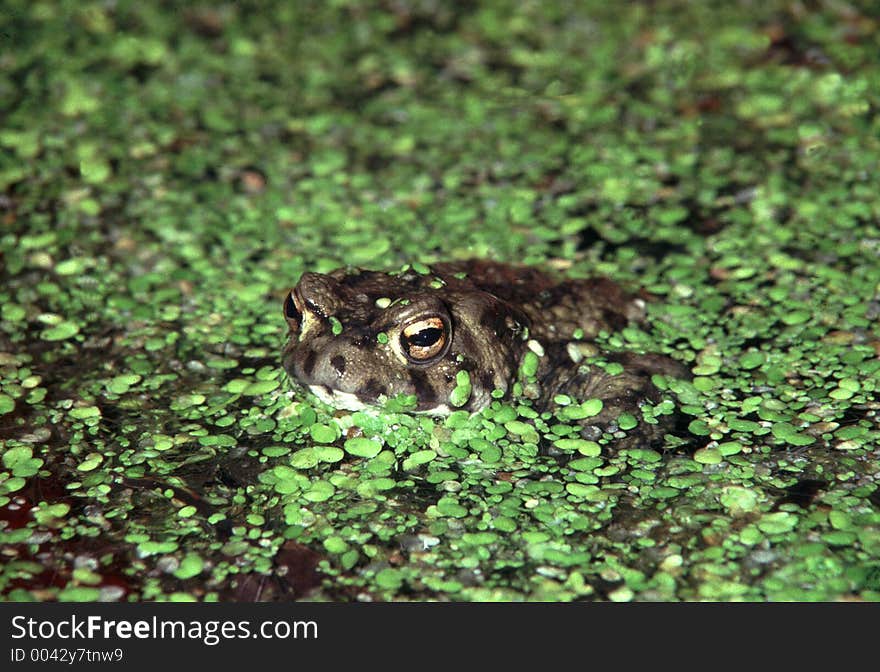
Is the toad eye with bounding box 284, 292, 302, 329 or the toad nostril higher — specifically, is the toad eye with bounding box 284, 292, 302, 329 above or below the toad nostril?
above

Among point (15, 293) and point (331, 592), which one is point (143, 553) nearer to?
point (331, 592)

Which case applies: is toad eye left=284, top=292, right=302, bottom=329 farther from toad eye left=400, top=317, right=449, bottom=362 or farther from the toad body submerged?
toad eye left=400, top=317, right=449, bottom=362

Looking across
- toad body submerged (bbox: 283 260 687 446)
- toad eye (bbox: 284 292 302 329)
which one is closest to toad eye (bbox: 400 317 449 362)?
toad body submerged (bbox: 283 260 687 446)

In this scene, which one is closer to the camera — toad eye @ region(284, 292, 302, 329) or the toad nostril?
the toad nostril

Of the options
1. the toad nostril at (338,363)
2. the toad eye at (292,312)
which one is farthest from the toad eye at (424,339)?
the toad eye at (292,312)

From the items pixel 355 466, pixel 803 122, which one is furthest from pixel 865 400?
pixel 803 122

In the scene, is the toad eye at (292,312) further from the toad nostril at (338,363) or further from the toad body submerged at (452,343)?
the toad nostril at (338,363)

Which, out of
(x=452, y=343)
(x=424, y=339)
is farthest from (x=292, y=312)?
(x=452, y=343)
